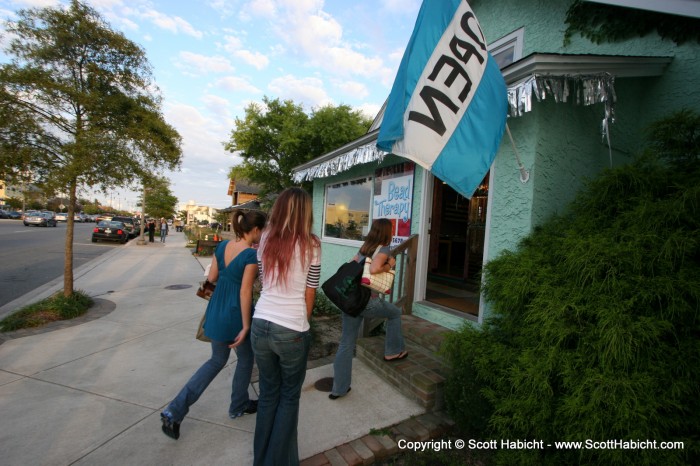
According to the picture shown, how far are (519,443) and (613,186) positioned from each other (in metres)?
1.97

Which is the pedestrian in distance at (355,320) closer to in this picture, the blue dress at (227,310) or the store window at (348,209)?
the blue dress at (227,310)

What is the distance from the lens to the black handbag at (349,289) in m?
2.74

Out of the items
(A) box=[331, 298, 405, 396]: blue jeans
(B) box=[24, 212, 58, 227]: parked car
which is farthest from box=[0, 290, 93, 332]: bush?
(B) box=[24, 212, 58, 227]: parked car

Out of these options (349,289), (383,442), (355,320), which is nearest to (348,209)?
(355,320)

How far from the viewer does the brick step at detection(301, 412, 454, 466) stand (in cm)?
225

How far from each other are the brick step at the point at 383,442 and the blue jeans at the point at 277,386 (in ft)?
1.23

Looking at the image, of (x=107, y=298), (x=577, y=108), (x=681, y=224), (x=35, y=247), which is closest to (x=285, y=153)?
(x=107, y=298)

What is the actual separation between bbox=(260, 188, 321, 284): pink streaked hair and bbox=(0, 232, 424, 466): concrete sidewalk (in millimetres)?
1460

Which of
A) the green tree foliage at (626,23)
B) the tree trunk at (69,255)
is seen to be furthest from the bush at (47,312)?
the green tree foliage at (626,23)

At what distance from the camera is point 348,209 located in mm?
6656

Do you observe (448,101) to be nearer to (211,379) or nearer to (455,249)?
(211,379)

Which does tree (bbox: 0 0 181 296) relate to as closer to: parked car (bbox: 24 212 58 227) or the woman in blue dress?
the woman in blue dress

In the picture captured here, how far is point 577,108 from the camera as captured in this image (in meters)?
3.33

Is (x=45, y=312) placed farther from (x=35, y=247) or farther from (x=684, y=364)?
(x=35, y=247)
